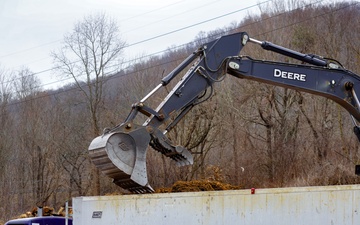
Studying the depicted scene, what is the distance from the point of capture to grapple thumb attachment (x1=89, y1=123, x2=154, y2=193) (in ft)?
34.9

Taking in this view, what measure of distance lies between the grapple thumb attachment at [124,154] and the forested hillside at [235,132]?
36.0 feet

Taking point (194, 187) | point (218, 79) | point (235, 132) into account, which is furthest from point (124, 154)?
point (235, 132)

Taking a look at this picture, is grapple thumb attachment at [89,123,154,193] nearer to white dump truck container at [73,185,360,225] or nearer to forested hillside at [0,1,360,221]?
white dump truck container at [73,185,360,225]

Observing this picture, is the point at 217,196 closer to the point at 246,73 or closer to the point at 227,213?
the point at 227,213

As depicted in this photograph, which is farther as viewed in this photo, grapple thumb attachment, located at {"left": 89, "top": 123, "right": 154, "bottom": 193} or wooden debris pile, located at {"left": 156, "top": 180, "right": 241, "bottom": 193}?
wooden debris pile, located at {"left": 156, "top": 180, "right": 241, "bottom": 193}

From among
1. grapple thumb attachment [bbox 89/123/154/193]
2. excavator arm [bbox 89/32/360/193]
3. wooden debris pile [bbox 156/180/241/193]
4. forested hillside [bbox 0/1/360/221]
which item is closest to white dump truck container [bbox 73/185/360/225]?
grapple thumb attachment [bbox 89/123/154/193]

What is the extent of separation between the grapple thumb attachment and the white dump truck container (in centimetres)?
58

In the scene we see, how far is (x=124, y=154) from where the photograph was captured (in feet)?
35.2

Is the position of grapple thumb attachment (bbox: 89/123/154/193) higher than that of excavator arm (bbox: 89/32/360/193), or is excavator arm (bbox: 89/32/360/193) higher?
excavator arm (bbox: 89/32/360/193)

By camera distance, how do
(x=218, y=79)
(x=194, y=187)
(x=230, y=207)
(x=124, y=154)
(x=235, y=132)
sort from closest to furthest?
(x=230, y=207) < (x=124, y=154) < (x=218, y=79) < (x=194, y=187) < (x=235, y=132)

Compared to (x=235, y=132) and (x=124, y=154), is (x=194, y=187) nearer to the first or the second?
(x=124, y=154)

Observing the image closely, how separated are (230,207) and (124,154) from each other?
247cm

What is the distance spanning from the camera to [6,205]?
40656mm

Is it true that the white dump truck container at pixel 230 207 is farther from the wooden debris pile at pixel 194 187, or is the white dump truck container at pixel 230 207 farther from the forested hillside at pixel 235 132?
the forested hillside at pixel 235 132
